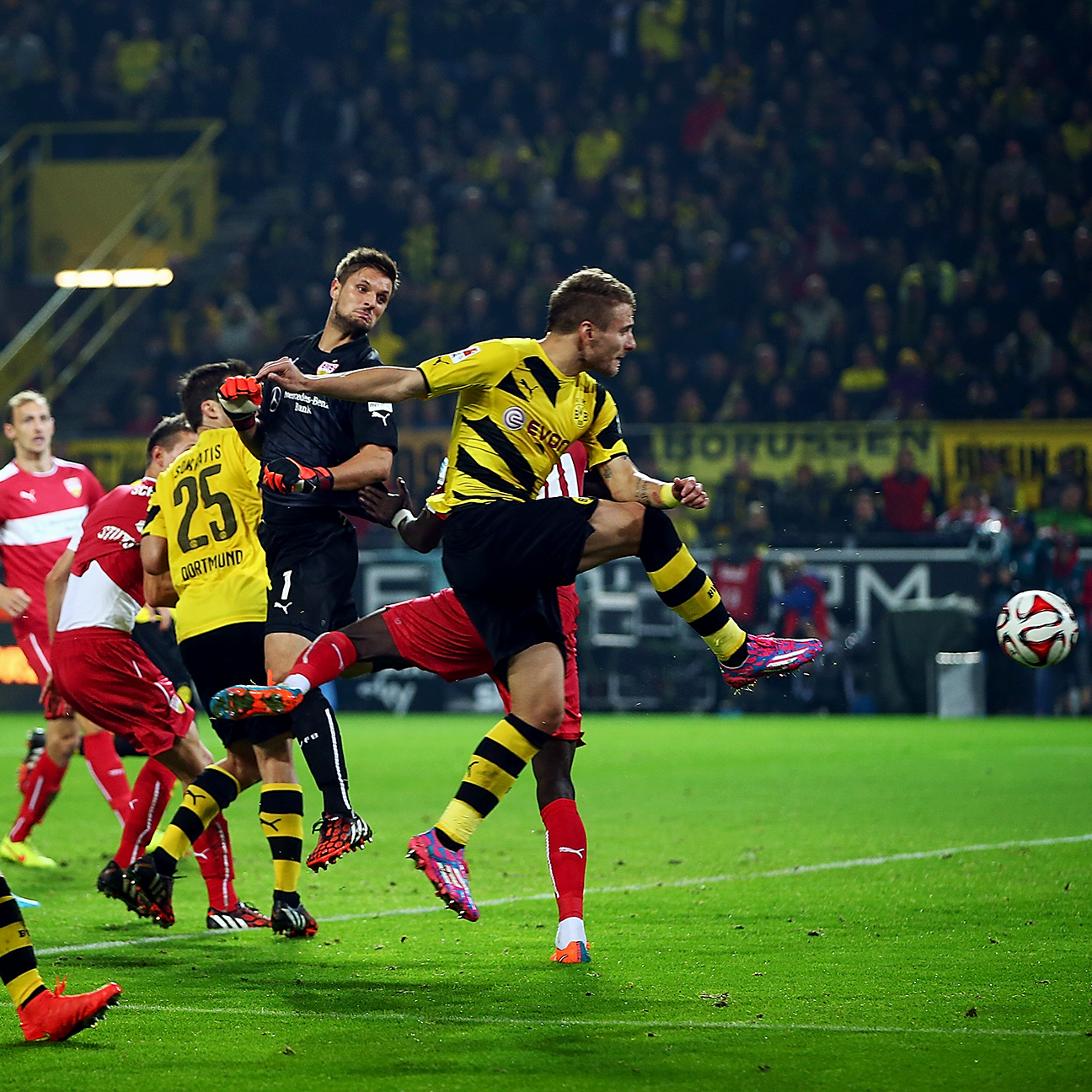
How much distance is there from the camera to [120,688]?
712cm

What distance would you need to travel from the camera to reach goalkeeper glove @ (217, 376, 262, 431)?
592 centimetres

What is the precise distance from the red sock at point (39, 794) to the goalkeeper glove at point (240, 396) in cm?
313

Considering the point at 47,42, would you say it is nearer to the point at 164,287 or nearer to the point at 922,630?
the point at 164,287

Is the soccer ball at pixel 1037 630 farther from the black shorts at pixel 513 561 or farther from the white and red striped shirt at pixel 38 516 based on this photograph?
the white and red striped shirt at pixel 38 516

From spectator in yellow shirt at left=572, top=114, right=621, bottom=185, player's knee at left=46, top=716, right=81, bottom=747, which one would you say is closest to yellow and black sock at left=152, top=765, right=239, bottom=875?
player's knee at left=46, top=716, right=81, bottom=747

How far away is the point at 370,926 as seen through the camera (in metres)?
6.49

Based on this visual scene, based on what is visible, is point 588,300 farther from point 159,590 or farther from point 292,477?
point 159,590

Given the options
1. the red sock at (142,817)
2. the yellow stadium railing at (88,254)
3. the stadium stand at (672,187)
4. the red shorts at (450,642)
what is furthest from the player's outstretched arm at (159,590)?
the yellow stadium railing at (88,254)

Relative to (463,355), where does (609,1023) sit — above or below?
below

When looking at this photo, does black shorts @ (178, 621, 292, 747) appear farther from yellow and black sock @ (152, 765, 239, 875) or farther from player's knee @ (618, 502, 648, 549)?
player's knee @ (618, 502, 648, 549)

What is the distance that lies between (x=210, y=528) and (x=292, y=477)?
563 mm

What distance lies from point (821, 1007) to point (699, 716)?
13065 millimetres

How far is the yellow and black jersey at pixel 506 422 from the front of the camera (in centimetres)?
559

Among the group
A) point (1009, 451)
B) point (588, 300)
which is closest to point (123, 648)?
point (588, 300)
